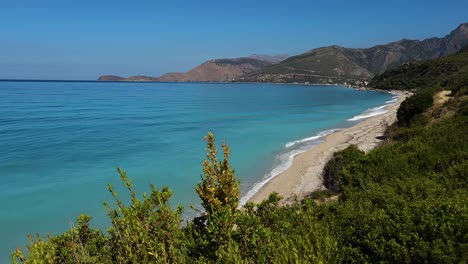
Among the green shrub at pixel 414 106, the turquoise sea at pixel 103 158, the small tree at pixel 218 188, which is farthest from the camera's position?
the green shrub at pixel 414 106

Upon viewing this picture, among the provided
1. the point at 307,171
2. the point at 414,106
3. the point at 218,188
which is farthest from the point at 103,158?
the point at 218,188

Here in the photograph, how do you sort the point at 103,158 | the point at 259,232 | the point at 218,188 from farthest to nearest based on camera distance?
the point at 103,158, the point at 218,188, the point at 259,232

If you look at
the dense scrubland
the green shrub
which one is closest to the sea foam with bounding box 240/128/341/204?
the green shrub

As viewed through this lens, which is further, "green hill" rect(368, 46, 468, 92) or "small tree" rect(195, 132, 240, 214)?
"green hill" rect(368, 46, 468, 92)

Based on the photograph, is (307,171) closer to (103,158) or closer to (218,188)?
(218,188)

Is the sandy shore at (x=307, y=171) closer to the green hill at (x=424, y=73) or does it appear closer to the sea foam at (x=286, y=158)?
the sea foam at (x=286, y=158)

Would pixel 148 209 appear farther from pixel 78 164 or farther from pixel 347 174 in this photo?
pixel 78 164

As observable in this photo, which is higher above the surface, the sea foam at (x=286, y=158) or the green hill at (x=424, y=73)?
the green hill at (x=424, y=73)

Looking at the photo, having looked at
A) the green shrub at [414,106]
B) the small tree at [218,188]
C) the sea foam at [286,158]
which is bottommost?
the sea foam at [286,158]

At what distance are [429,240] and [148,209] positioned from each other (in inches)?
→ 210

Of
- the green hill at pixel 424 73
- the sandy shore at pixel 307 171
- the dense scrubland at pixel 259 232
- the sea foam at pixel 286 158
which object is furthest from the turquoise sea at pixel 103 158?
the green hill at pixel 424 73

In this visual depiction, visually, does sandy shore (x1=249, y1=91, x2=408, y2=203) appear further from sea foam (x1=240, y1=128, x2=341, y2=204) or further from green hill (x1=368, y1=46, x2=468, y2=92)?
green hill (x1=368, y1=46, x2=468, y2=92)

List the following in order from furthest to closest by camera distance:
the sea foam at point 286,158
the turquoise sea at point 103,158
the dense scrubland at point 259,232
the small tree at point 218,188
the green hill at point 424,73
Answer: the green hill at point 424,73 < the sea foam at point 286,158 < the turquoise sea at point 103,158 < the small tree at point 218,188 < the dense scrubland at point 259,232

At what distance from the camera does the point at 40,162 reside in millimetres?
36438
